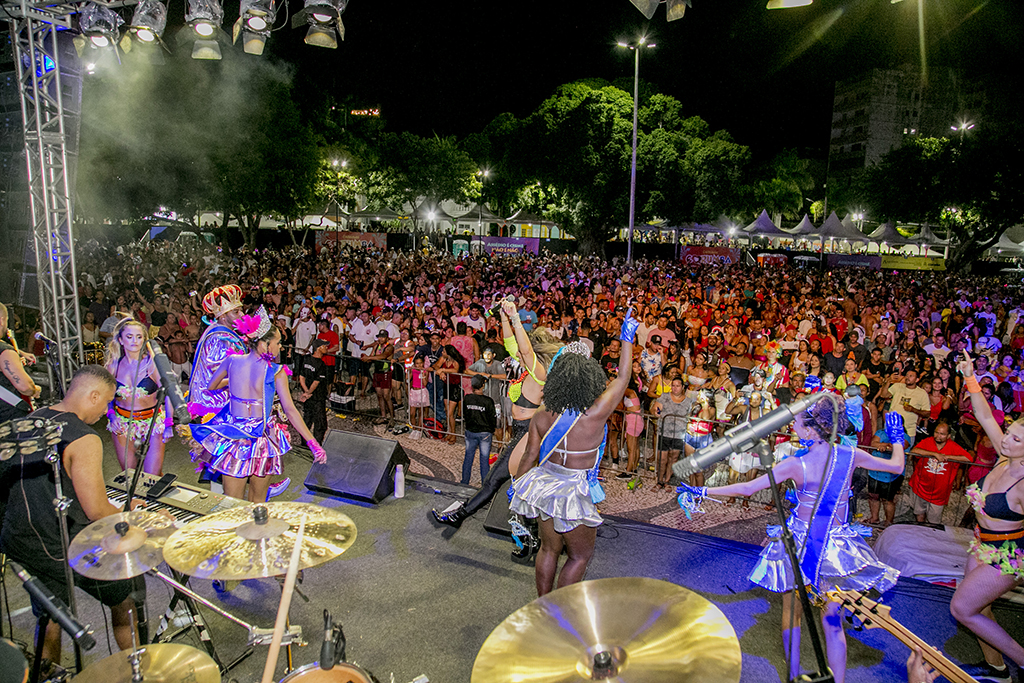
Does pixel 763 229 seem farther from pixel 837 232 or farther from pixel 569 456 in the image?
pixel 569 456

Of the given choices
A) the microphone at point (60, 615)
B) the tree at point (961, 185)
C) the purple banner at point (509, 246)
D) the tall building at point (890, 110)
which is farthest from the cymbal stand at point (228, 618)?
the tall building at point (890, 110)

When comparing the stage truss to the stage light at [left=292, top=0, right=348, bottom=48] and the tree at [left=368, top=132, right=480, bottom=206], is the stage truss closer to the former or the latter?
the stage light at [left=292, top=0, right=348, bottom=48]

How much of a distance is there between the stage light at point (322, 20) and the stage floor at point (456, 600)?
5770 millimetres

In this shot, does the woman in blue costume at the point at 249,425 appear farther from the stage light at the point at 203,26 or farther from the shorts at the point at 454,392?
the stage light at the point at 203,26

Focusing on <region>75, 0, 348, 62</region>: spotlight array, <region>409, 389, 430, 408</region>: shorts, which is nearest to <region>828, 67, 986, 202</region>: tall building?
<region>409, 389, 430, 408</region>: shorts

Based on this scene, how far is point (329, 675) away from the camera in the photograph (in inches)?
102

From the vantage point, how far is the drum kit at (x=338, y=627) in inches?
75.8

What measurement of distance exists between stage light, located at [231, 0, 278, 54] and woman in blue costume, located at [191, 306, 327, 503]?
16.4 ft

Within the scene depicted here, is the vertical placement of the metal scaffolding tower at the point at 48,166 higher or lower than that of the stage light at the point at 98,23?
lower

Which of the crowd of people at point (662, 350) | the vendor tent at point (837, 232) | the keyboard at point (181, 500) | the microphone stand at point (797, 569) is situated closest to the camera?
the microphone stand at point (797, 569)

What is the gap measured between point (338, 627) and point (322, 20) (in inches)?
285

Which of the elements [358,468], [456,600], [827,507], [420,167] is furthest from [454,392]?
[420,167]

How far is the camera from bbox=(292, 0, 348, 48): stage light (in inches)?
Answer: 287

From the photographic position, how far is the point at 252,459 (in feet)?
14.6
